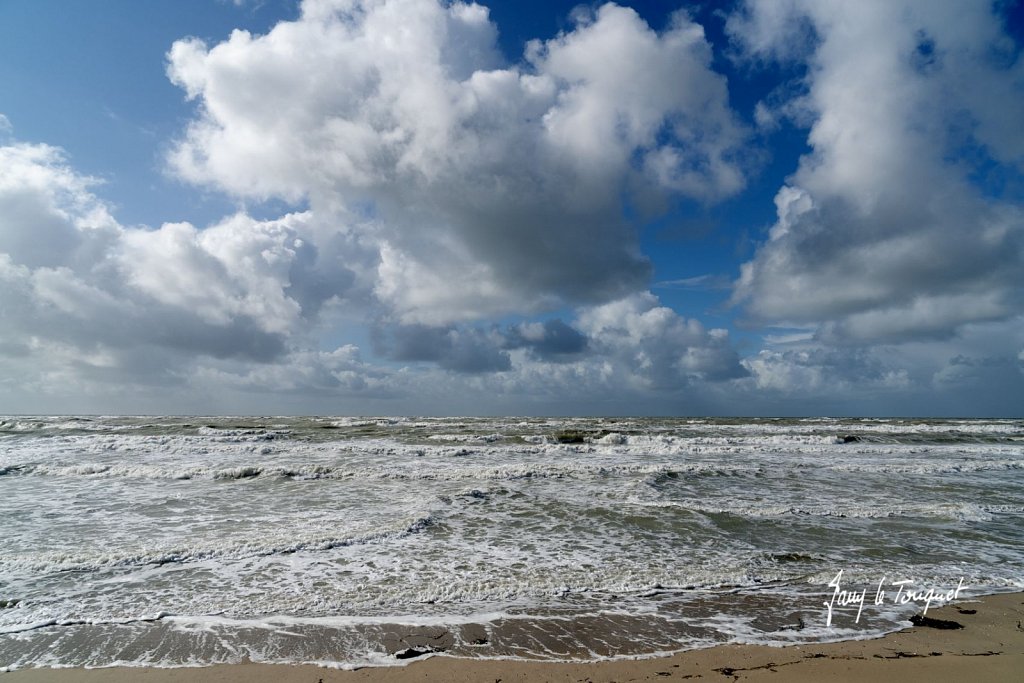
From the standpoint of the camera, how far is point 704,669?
5.10 meters

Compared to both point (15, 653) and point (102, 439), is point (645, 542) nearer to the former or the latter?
point (15, 653)

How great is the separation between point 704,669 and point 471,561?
15.2ft

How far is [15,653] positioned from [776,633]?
914cm

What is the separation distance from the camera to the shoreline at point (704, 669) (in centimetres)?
494

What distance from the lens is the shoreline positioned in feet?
16.2

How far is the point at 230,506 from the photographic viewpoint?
43.9 feet

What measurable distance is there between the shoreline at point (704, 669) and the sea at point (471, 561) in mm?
223

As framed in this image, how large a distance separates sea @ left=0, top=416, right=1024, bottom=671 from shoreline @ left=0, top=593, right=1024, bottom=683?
223mm
